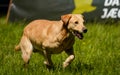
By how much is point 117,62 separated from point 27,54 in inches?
59.6

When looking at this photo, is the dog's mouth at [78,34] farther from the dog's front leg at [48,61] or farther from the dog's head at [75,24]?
the dog's front leg at [48,61]

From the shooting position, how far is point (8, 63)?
8.03 metres

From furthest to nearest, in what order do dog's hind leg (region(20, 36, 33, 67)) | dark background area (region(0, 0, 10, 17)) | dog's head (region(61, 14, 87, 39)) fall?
dark background area (region(0, 0, 10, 17)) → dog's hind leg (region(20, 36, 33, 67)) → dog's head (region(61, 14, 87, 39))

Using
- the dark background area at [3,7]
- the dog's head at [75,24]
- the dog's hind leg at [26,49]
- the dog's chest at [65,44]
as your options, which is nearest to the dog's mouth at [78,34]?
the dog's head at [75,24]

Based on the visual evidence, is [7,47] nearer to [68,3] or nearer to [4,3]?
[68,3]

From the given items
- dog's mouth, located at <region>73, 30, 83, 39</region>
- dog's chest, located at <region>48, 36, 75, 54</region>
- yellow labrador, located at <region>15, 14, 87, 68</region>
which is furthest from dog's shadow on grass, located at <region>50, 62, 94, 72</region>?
dog's mouth, located at <region>73, 30, 83, 39</region>

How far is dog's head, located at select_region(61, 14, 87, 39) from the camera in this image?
7082 millimetres

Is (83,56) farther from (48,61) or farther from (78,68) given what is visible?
A: (48,61)

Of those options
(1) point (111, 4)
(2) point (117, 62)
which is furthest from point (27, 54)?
(1) point (111, 4)

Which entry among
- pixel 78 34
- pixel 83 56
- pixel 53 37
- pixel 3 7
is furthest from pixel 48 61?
pixel 3 7

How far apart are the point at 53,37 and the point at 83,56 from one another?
137 centimetres

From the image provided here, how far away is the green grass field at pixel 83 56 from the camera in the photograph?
744 cm

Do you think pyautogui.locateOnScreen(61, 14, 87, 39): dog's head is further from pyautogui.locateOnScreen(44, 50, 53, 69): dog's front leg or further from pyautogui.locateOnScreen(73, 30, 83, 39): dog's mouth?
pyautogui.locateOnScreen(44, 50, 53, 69): dog's front leg

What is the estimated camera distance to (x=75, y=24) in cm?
718
